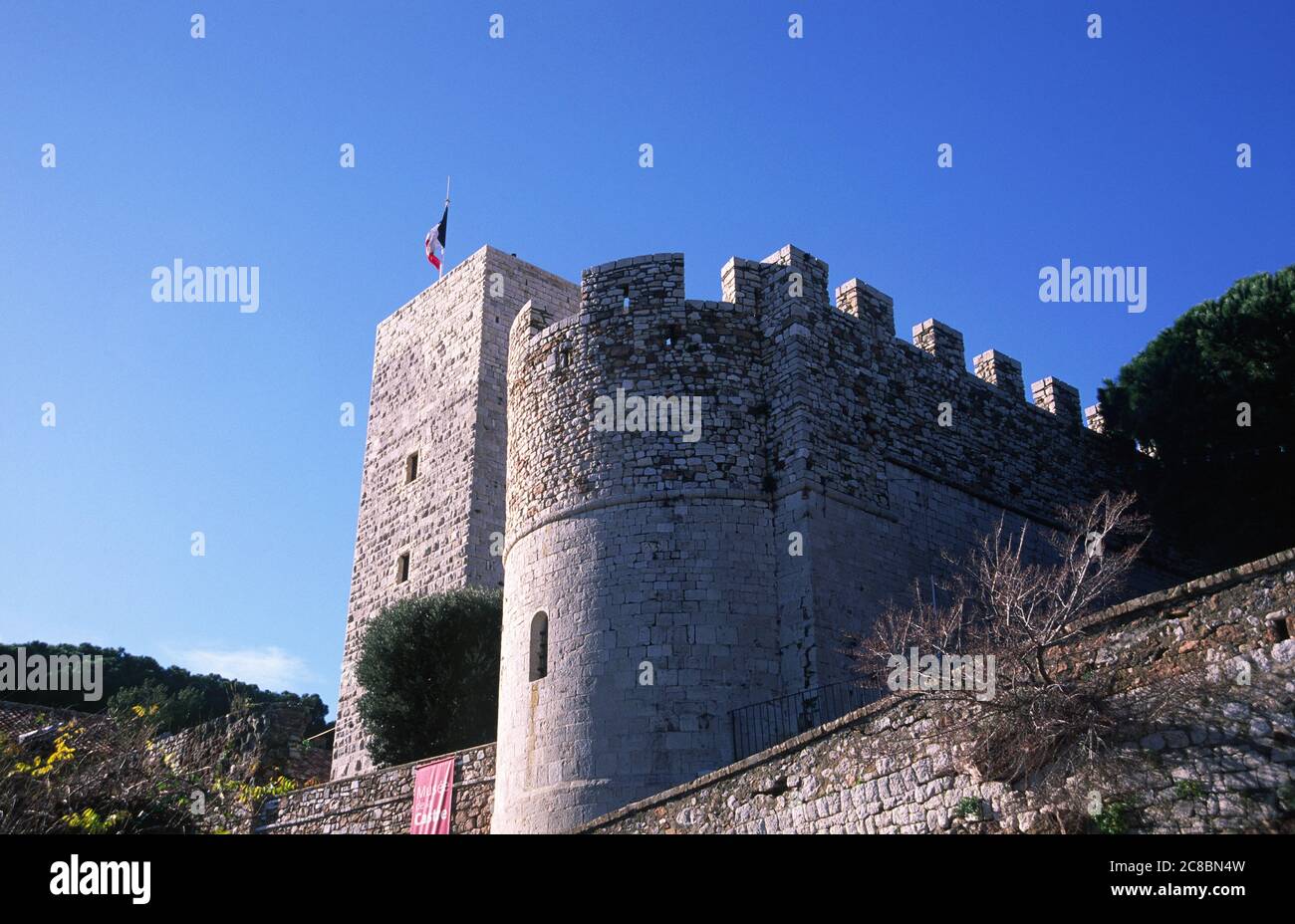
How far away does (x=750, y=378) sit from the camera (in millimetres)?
15070

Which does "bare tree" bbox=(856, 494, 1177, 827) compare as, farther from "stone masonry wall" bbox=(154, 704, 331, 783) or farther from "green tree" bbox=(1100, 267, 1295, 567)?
"stone masonry wall" bbox=(154, 704, 331, 783)

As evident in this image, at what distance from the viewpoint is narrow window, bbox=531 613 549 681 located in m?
14.0

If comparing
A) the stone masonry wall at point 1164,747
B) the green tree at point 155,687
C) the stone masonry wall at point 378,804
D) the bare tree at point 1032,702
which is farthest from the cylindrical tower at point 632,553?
the green tree at point 155,687

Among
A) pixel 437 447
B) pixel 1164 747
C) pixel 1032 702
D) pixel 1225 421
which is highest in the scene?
pixel 437 447

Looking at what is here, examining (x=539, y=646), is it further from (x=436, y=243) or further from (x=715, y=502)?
(x=436, y=243)

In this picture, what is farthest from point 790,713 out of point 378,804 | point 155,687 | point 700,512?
point 155,687

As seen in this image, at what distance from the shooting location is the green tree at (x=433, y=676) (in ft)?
63.3

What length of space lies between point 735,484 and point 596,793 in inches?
157

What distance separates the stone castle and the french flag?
40.2 feet

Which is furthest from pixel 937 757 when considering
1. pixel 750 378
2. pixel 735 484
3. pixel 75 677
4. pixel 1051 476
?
pixel 75 677

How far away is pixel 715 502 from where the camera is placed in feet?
46.6

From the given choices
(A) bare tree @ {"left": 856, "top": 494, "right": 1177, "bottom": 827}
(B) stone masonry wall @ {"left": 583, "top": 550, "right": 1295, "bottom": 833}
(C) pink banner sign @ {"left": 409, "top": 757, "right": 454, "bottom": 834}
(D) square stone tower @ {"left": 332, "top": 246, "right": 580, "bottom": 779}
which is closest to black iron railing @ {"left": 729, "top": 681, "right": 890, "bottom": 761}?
(B) stone masonry wall @ {"left": 583, "top": 550, "right": 1295, "bottom": 833}

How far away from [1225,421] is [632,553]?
412 inches

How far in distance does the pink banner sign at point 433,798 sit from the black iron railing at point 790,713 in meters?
4.82
